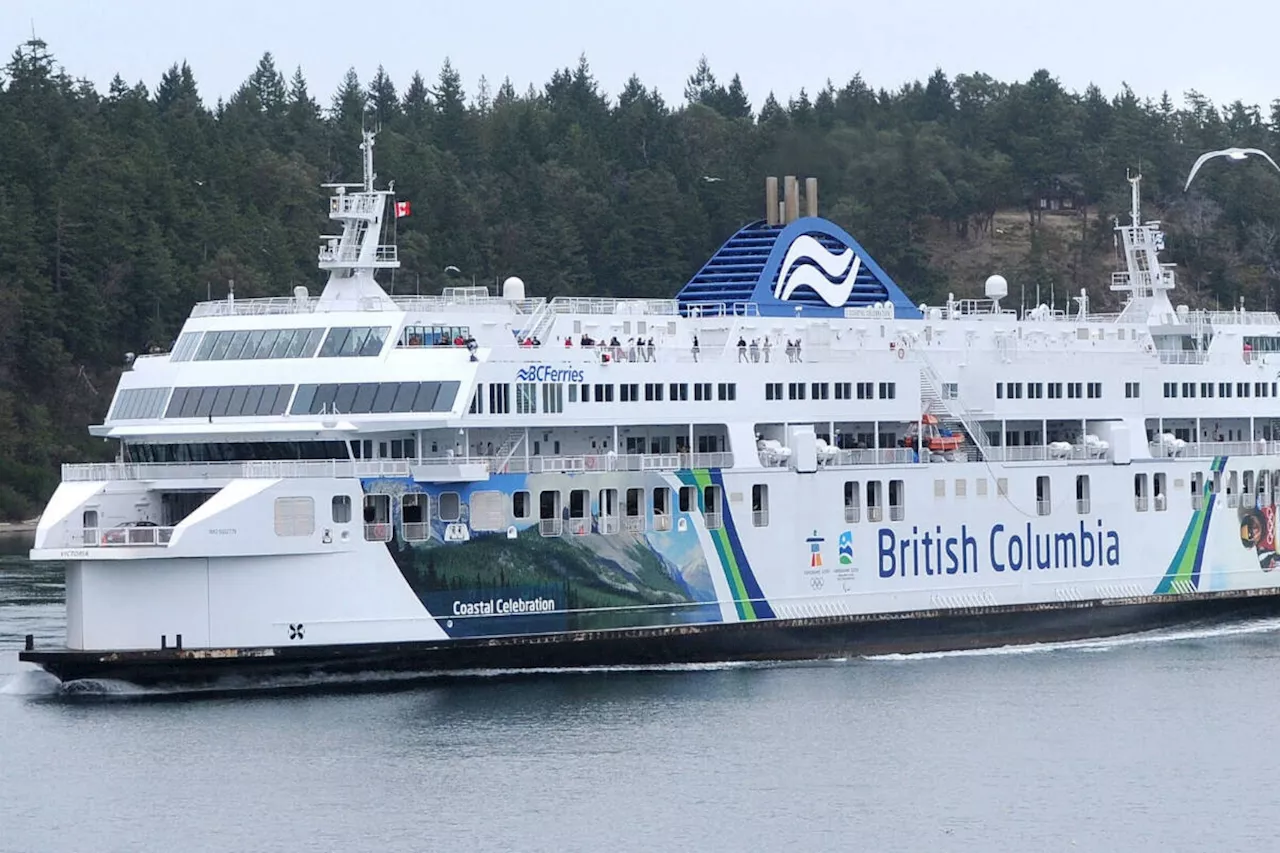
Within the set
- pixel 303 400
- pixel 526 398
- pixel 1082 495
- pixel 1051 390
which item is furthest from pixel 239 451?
pixel 1082 495

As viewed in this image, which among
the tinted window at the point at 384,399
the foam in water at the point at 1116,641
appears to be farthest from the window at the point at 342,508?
the foam in water at the point at 1116,641

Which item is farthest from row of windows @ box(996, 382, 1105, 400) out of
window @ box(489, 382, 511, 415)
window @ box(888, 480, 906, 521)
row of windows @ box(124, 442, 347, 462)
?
row of windows @ box(124, 442, 347, 462)

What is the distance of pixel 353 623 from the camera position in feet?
133

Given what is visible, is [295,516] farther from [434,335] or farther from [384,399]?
[434,335]

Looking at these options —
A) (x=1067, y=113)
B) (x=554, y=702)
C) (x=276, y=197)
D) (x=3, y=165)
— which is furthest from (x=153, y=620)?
(x=1067, y=113)

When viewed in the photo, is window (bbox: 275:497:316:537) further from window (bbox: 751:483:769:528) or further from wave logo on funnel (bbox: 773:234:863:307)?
wave logo on funnel (bbox: 773:234:863:307)

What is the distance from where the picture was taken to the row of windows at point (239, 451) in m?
41.9

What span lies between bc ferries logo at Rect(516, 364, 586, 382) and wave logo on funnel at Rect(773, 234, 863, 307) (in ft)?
24.9

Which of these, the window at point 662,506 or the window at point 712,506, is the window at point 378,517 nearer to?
the window at point 662,506

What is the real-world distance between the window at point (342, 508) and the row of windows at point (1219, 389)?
1931 cm

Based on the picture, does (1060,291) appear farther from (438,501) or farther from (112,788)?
(112,788)

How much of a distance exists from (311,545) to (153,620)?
2.77 m

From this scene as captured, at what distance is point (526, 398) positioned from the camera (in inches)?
1693

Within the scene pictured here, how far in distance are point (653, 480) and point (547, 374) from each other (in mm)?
2735
